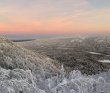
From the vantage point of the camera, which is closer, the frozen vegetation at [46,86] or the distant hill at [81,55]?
the frozen vegetation at [46,86]

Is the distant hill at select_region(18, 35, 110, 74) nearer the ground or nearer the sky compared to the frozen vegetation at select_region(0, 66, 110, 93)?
nearer the ground

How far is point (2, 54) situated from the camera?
8.61m

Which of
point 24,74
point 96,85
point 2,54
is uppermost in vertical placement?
point 2,54

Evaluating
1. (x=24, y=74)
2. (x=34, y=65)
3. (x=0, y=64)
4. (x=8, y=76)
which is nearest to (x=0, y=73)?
(x=8, y=76)

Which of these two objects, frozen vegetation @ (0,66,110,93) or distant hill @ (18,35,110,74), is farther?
distant hill @ (18,35,110,74)

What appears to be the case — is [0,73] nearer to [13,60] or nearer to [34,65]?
[13,60]

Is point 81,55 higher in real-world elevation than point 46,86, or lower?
lower

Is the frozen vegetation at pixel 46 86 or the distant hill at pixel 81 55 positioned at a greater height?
the frozen vegetation at pixel 46 86

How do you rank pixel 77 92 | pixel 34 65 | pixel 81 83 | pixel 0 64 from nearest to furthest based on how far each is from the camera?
pixel 77 92, pixel 81 83, pixel 0 64, pixel 34 65

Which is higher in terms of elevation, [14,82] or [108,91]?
[14,82]

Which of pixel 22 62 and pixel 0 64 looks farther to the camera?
pixel 22 62

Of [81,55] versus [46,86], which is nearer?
[46,86]

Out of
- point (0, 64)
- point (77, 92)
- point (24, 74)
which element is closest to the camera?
point (77, 92)

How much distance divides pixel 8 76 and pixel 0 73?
16.2 inches
